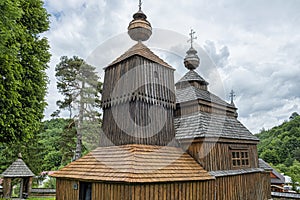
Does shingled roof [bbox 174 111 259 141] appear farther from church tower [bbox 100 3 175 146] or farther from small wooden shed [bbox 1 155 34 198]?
small wooden shed [bbox 1 155 34 198]

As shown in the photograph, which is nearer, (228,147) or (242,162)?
(228,147)

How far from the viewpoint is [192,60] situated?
1655 centimetres

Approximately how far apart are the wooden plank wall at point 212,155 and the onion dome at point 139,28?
20.3 ft

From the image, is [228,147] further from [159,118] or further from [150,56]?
[150,56]

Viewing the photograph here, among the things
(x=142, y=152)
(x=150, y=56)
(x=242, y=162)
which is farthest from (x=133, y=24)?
(x=242, y=162)

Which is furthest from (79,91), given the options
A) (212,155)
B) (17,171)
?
(212,155)

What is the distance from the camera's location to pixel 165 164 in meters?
9.68

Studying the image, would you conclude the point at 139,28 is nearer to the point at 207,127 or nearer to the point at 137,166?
the point at 207,127

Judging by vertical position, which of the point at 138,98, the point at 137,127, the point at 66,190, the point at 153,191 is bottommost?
the point at 66,190

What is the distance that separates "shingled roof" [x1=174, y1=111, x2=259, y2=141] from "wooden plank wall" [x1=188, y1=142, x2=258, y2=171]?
456 mm

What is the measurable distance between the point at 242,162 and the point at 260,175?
2147 mm

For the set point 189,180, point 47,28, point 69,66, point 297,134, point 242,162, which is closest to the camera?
point 189,180

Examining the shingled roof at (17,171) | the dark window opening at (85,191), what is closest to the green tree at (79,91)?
the shingled roof at (17,171)

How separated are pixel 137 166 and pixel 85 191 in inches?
122
